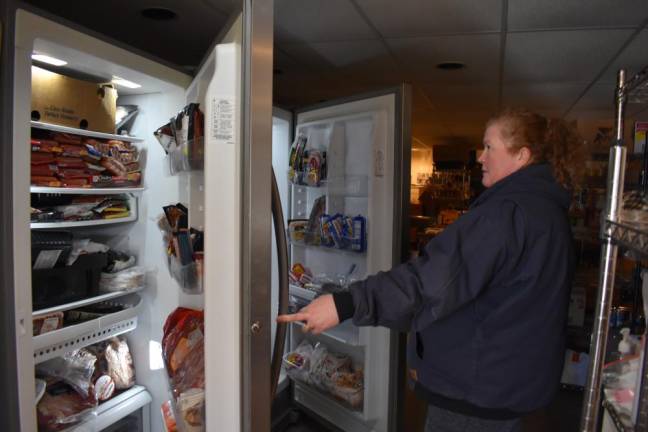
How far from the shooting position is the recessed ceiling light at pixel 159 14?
184 centimetres

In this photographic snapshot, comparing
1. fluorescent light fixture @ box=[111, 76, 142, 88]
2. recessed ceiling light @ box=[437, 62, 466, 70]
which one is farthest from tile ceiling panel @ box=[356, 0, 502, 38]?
fluorescent light fixture @ box=[111, 76, 142, 88]

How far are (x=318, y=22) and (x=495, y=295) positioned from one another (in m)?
1.41

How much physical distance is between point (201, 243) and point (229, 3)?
3.25 feet

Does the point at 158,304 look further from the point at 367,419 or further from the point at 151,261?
the point at 367,419

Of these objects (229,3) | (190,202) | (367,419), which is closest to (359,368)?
(367,419)

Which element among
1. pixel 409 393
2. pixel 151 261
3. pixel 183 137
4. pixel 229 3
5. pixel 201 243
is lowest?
pixel 409 393

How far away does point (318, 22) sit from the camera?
1.95 meters

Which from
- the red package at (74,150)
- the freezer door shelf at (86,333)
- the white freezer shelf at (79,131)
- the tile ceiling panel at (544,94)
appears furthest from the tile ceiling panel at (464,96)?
the freezer door shelf at (86,333)

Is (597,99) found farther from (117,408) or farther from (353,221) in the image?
(117,408)

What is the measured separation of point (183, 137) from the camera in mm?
1401

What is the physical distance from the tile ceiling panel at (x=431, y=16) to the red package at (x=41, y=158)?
4.32ft

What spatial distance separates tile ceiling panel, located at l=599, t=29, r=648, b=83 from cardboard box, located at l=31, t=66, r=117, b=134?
236 cm

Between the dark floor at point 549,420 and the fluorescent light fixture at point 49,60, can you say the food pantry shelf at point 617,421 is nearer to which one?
the dark floor at point 549,420

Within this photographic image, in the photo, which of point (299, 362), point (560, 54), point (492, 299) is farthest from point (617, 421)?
point (560, 54)
